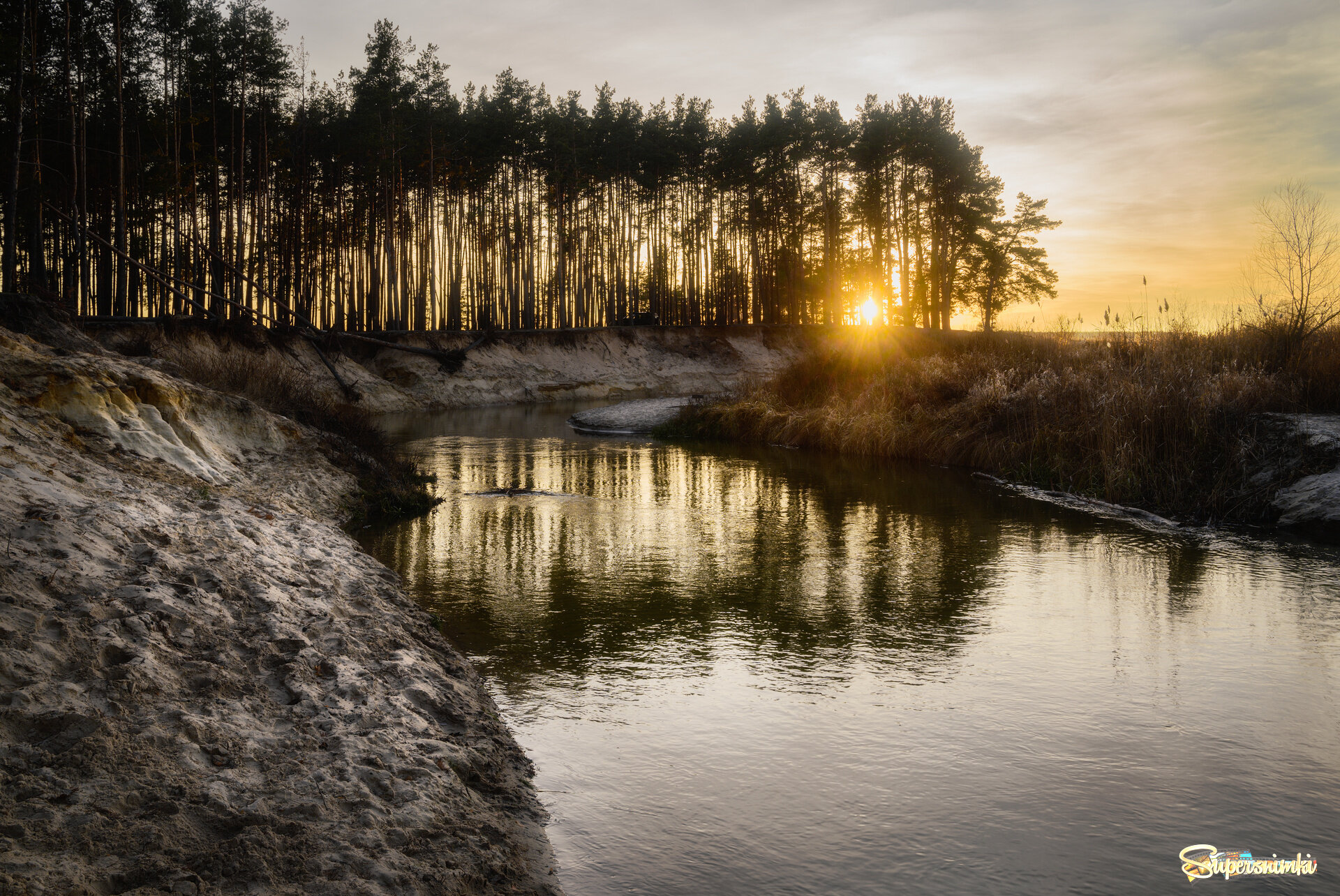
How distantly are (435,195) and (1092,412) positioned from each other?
38.7 meters

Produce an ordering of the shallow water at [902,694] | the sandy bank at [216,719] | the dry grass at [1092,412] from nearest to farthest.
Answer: the sandy bank at [216,719]
the shallow water at [902,694]
the dry grass at [1092,412]

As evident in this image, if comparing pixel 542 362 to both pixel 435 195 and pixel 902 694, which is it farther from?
pixel 902 694

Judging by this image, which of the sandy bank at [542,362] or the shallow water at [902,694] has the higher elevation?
the sandy bank at [542,362]

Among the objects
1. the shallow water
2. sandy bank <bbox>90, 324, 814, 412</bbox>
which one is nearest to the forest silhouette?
sandy bank <bbox>90, 324, 814, 412</bbox>

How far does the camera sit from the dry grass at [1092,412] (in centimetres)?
1226

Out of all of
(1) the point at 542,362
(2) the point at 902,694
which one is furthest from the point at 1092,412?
(1) the point at 542,362

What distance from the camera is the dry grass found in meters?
12.3

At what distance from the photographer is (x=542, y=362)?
147 ft

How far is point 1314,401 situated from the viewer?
12.8 m

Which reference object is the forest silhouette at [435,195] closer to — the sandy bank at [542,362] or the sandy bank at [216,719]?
the sandy bank at [542,362]

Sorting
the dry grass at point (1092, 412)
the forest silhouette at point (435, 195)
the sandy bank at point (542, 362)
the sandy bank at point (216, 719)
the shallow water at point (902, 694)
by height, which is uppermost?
the forest silhouette at point (435, 195)

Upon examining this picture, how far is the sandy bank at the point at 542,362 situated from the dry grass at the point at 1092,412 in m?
5.94

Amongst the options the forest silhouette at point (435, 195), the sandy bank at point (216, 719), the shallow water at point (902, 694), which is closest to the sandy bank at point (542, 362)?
the forest silhouette at point (435, 195)

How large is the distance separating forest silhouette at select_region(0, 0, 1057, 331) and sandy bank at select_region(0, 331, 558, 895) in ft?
→ 45.5
